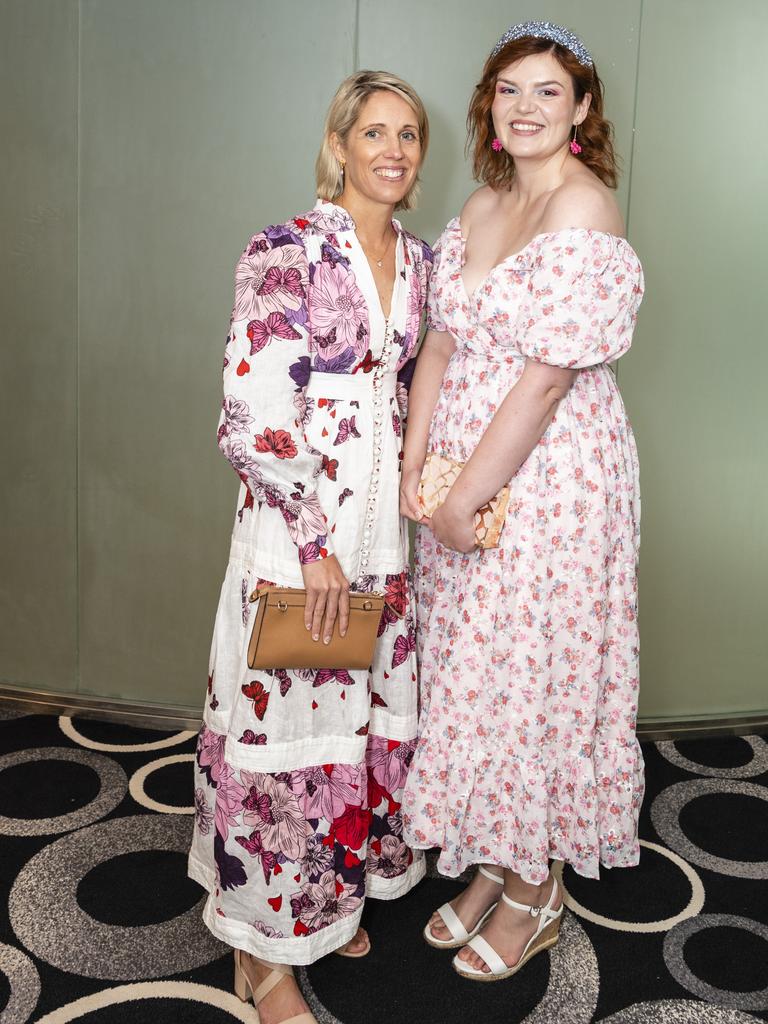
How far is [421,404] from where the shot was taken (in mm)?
1918

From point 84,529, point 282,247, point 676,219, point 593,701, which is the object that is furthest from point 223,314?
point 593,701

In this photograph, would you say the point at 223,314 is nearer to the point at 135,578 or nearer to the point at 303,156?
the point at 303,156

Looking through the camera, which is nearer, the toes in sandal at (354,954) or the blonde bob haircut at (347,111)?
the blonde bob haircut at (347,111)

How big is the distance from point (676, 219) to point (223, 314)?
1286 millimetres

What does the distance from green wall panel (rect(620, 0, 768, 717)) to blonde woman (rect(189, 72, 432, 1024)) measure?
113 cm

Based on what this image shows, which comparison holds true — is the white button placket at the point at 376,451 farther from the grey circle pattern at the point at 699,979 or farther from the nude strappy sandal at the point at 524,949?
the grey circle pattern at the point at 699,979

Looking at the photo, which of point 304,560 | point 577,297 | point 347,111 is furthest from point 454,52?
point 304,560

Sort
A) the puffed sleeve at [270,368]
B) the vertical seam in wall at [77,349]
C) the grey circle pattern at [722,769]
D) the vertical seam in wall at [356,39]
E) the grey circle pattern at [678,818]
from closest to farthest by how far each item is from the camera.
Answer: the puffed sleeve at [270,368] < the grey circle pattern at [678,818] < the vertical seam in wall at [356,39] < the vertical seam in wall at [77,349] < the grey circle pattern at [722,769]

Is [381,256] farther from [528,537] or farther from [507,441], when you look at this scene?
[528,537]

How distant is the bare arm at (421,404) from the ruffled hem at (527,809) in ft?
1.58

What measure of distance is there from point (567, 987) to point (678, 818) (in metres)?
0.77

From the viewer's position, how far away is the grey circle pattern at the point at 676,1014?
1738 mm

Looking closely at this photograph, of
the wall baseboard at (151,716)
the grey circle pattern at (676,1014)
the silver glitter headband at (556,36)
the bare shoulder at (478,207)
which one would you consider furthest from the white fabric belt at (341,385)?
the wall baseboard at (151,716)

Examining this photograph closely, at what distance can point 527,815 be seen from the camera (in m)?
1.79
